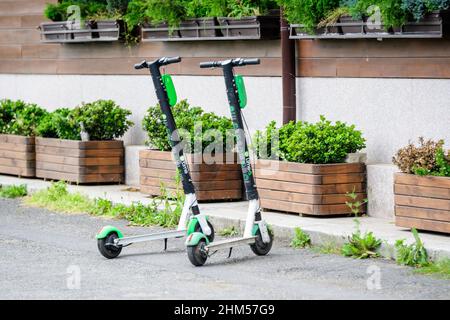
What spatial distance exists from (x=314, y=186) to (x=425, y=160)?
1.28 meters

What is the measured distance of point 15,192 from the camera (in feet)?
45.5

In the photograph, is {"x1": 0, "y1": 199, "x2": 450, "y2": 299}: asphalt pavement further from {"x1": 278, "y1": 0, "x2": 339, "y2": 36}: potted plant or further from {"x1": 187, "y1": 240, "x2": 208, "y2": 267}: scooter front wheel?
{"x1": 278, "y1": 0, "x2": 339, "y2": 36}: potted plant

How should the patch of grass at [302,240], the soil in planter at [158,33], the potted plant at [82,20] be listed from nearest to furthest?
1. the patch of grass at [302,240]
2. the soil in planter at [158,33]
3. the potted plant at [82,20]

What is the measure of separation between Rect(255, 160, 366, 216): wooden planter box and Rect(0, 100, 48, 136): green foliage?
4.66m

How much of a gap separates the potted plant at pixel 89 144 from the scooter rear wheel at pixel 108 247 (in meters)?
4.19

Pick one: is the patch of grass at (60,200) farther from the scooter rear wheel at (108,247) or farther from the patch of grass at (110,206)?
the scooter rear wheel at (108,247)

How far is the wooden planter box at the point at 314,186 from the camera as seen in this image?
1074cm

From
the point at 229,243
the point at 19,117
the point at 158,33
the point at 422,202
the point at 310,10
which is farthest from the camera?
the point at 19,117

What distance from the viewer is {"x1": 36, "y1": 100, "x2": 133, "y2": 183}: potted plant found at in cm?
1378

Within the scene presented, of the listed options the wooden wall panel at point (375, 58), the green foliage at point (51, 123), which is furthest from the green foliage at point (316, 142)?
the green foliage at point (51, 123)

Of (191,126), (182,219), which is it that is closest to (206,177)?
(191,126)

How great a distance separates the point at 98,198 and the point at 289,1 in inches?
117

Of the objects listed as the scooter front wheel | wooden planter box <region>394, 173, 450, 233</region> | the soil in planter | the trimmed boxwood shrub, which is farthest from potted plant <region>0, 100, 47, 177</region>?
wooden planter box <region>394, 173, 450, 233</region>

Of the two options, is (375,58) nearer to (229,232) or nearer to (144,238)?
(229,232)
